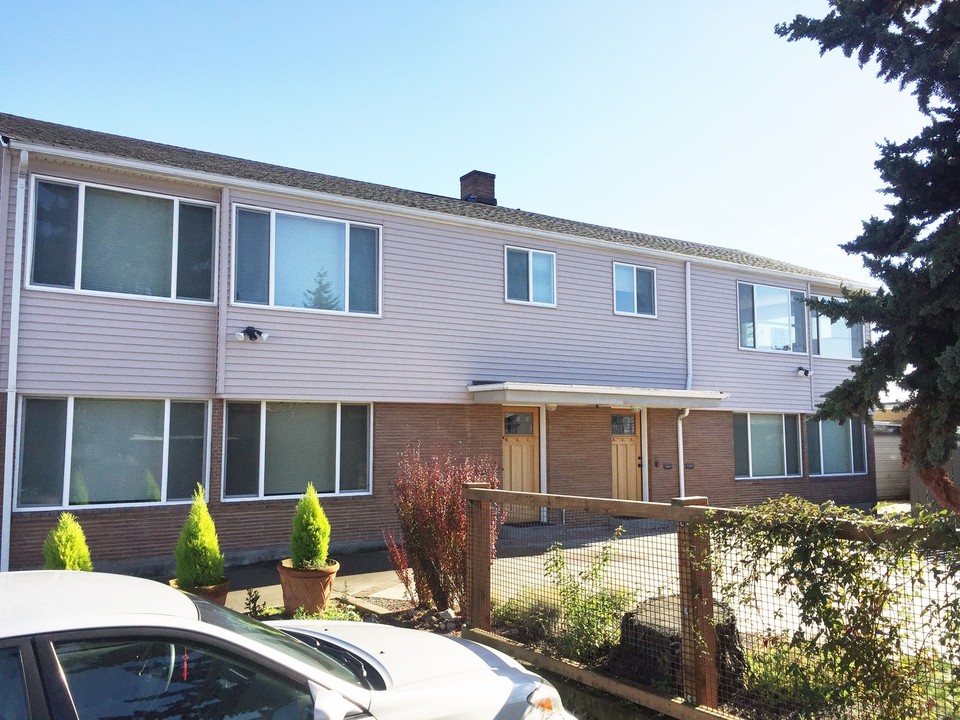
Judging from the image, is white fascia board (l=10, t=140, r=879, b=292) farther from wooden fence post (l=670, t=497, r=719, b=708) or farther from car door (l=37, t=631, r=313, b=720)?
car door (l=37, t=631, r=313, b=720)

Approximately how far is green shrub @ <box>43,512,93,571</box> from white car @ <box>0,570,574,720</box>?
4165 millimetres

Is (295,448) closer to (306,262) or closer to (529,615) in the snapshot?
(306,262)

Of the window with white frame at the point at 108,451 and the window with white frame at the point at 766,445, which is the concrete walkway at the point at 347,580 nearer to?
the window with white frame at the point at 108,451

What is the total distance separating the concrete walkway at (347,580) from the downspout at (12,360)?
289 centimetres

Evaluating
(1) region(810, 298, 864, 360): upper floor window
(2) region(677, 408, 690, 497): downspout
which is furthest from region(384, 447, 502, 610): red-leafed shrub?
(1) region(810, 298, 864, 360): upper floor window

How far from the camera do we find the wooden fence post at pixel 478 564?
6.30 m

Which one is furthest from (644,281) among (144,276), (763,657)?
(763,657)

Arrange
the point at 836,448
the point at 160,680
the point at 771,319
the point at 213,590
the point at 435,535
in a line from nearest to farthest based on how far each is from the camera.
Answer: the point at 160,680 → the point at 213,590 → the point at 435,535 → the point at 771,319 → the point at 836,448

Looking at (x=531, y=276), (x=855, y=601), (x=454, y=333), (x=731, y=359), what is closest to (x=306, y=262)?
(x=454, y=333)

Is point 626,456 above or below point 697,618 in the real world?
above

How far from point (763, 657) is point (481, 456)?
9.44 m

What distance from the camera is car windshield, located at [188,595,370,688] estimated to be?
9.55ft

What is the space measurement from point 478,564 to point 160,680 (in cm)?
406

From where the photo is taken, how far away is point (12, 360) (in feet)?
32.4
